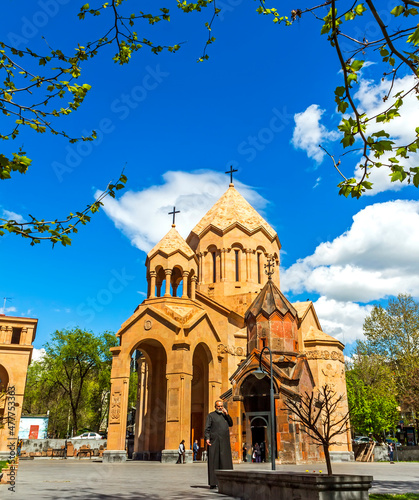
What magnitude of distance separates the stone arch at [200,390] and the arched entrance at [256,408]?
357cm

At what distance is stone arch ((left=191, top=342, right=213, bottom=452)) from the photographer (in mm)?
24688

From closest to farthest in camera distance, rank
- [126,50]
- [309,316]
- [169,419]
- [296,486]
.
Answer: [296,486]
[126,50]
[169,419]
[309,316]

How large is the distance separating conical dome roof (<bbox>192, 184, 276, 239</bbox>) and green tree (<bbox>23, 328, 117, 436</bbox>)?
16312 mm

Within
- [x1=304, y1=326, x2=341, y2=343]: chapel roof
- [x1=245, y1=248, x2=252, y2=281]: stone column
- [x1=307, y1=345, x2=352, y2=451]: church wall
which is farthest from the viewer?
[x1=245, y1=248, x2=252, y2=281]: stone column

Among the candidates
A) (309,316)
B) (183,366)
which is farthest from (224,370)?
(309,316)

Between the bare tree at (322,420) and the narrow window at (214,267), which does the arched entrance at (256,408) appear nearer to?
the bare tree at (322,420)

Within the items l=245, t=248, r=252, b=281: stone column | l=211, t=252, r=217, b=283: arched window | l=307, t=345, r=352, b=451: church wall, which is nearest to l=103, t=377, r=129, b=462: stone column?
l=211, t=252, r=217, b=283: arched window

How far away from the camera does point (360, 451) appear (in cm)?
2745

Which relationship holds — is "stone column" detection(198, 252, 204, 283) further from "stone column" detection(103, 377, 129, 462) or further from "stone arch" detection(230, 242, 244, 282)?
"stone column" detection(103, 377, 129, 462)

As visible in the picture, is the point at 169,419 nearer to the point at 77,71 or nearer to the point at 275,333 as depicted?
the point at 275,333

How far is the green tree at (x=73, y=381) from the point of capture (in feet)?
132

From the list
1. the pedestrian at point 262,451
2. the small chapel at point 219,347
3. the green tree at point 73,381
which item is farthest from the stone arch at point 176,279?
the green tree at point 73,381

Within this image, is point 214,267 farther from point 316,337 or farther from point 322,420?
point 322,420

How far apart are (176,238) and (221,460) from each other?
18.4 m
